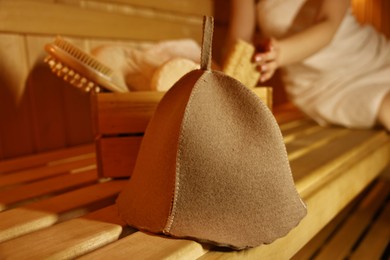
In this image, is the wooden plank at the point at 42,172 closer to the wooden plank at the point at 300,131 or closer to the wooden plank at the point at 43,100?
the wooden plank at the point at 43,100

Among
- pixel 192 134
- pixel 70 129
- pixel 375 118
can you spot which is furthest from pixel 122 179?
pixel 375 118

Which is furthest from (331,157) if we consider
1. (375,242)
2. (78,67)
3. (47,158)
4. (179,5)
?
(179,5)

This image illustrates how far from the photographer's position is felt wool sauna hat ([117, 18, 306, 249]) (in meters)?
0.47

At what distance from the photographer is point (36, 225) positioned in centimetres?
56

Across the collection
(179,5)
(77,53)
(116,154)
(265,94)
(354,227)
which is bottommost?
(354,227)

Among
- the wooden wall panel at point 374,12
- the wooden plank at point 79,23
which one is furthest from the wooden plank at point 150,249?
the wooden wall panel at point 374,12

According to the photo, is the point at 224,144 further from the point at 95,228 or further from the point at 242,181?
the point at 95,228

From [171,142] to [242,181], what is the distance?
10 centimetres

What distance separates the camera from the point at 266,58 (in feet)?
3.16

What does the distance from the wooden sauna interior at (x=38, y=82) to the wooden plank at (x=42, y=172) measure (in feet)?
0.74

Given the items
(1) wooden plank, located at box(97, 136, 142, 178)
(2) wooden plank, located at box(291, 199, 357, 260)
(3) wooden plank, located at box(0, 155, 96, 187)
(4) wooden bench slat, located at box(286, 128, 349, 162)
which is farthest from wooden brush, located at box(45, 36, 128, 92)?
(2) wooden plank, located at box(291, 199, 357, 260)

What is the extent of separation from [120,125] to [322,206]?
427 mm

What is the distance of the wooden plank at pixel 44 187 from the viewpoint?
0.69m

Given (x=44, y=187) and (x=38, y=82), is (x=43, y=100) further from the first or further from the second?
(x=44, y=187)
